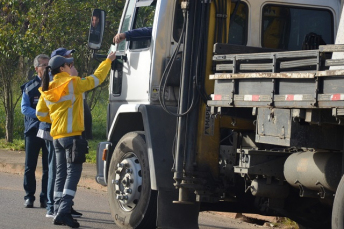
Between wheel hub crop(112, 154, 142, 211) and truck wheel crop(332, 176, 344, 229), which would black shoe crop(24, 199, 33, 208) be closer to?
wheel hub crop(112, 154, 142, 211)

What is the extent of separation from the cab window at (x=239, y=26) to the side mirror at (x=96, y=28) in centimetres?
137

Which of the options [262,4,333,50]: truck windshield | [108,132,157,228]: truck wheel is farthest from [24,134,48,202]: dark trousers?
[262,4,333,50]: truck windshield

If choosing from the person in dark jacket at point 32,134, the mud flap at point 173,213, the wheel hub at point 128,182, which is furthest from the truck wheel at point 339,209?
the person in dark jacket at point 32,134

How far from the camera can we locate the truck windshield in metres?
7.50

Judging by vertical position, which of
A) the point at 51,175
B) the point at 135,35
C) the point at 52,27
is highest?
the point at 52,27

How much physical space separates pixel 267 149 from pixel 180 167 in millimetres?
825

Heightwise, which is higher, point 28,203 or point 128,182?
point 128,182

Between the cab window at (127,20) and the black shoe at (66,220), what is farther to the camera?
the cab window at (127,20)

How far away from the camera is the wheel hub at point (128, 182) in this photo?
23.8ft

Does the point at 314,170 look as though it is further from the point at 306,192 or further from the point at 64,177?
the point at 64,177

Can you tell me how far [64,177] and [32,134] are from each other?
139 centimetres

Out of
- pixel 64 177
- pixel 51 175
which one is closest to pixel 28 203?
pixel 51 175

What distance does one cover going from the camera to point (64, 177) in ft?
26.8

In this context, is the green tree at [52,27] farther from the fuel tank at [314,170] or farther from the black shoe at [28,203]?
the fuel tank at [314,170]
